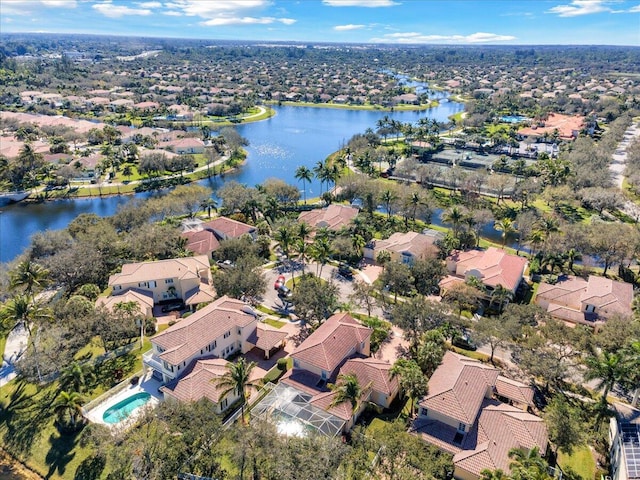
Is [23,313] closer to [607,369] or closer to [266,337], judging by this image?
[266,337]

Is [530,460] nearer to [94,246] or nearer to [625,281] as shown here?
[625,281]

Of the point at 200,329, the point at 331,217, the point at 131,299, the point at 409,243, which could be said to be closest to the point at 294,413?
the point at 200,329

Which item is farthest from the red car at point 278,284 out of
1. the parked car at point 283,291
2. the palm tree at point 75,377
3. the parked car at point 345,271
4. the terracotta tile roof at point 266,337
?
the palm tree at point 75,377

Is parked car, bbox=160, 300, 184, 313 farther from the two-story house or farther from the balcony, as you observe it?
the balcony

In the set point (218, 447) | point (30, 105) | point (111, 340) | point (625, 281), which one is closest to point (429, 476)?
point (218, 447)

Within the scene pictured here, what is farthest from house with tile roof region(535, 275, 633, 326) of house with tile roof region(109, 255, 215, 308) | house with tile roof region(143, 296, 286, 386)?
house with tile roof region(109, 255, 215, 308)
